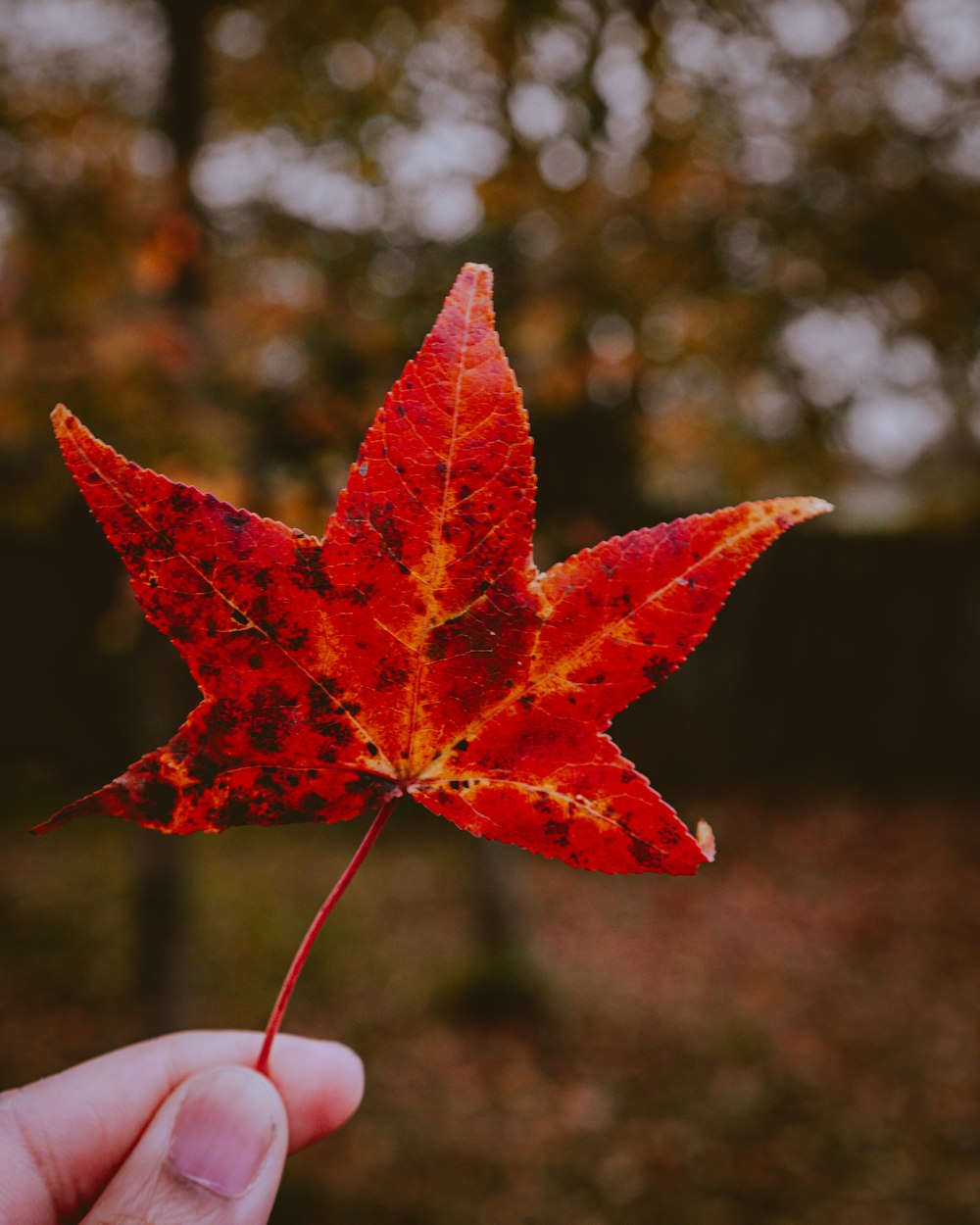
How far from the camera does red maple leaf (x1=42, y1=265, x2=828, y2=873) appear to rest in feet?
2.57

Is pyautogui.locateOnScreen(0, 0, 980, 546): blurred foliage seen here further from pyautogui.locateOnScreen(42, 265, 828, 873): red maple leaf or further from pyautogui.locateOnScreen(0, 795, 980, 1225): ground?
pyautogui.locateOnScreen(0, 795, 980, 1225): ground

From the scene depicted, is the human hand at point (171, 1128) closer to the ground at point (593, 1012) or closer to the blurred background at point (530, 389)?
the blurred background at point (530, 389)

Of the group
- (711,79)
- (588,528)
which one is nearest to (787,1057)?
(588,528)

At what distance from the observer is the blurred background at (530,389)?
2.98 m

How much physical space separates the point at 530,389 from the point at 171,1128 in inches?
125

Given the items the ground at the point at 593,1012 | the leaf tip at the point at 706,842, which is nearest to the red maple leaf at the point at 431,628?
the leaf tip at the point at 706,842

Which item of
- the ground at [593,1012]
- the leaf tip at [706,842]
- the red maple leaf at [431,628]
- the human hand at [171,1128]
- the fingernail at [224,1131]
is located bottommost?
the ground at [593,1012]

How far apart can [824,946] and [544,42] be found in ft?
21.7

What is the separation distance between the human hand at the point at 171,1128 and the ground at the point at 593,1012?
3.27 metres

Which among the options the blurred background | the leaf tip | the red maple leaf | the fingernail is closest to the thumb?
the fingernail

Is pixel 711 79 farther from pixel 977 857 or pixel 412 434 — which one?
pixel 977 857

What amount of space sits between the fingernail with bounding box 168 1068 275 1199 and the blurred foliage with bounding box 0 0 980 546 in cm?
168

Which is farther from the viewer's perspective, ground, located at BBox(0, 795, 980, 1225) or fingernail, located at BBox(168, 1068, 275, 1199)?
ground, located at BBox(0, 795, 980, 1225)

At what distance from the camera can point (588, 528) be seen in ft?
11.9
